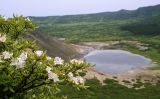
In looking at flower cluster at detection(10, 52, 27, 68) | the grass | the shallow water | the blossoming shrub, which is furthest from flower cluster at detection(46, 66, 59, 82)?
the shallow water

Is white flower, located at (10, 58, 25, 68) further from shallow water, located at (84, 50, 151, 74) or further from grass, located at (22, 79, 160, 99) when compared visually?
shallow water, located at (84, 50, 151, 74)

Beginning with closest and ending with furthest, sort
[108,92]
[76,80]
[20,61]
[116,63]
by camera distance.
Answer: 1. [20,61]
2. [76,80]
3. [108,92]
4. [116,63]

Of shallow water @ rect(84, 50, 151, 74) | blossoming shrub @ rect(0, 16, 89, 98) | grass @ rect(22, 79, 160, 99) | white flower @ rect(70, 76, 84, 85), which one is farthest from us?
shallow water @ rect(84, 50, 151, 74)

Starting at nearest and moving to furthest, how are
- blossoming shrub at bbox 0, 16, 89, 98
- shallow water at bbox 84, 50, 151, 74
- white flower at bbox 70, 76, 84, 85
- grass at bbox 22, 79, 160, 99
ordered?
blossoming shrub at bbox 0, 16, 89, 98 < white flower at bbox 70, 76, 84, 85 < grass at bbox 22, 79, 160, 99 < shallow water at bbox 84, 50, 151, 74

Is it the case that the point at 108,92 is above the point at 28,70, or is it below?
below

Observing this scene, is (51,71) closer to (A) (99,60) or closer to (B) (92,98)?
(B) (92,98)

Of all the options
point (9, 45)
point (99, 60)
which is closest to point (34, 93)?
point (9, 45)

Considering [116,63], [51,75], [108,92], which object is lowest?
[116,63]

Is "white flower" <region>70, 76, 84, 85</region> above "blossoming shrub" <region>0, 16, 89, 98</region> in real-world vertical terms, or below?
below

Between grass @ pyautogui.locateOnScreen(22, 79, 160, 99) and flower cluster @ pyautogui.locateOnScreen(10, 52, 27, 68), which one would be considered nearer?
flower cluster @ pyautogui.locateOnScreen(10, 52, 27, 68)

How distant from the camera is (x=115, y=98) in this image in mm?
44656

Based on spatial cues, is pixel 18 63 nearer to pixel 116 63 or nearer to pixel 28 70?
pixel 28 70

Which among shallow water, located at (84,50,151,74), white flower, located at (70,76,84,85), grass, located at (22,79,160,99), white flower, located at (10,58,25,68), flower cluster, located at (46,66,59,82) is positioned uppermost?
white flower, located at (10,58,25,68)

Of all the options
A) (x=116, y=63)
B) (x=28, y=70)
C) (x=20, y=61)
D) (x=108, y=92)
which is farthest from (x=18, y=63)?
(x=116, y=63)
